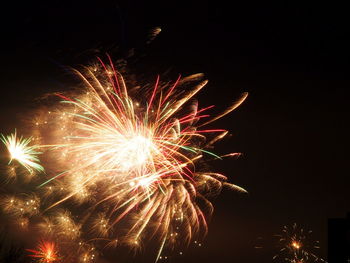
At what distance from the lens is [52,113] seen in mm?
12422

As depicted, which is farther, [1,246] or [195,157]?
[1,246]

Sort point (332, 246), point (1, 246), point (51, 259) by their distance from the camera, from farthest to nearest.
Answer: point (1, 246), point (51, 259), point (332, 246)

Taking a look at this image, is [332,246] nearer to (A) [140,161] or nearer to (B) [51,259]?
(A) [140,161]

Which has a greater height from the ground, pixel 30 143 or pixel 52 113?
pixel 52 113

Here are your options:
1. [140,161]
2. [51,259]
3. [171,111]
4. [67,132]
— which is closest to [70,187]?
[67,132]

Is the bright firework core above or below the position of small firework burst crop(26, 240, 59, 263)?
above

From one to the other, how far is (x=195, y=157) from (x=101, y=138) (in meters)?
4.05

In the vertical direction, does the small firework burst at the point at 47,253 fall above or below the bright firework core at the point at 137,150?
below

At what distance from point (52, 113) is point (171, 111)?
5.07m

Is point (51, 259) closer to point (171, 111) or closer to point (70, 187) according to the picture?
point (70, 187)

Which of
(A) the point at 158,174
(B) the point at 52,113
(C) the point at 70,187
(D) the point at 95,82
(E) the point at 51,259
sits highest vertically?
(D) the point at 95,82

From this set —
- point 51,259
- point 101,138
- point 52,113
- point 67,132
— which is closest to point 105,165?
point 101,138

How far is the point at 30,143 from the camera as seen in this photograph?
480 inches

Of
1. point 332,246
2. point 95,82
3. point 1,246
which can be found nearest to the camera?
point 332,246
